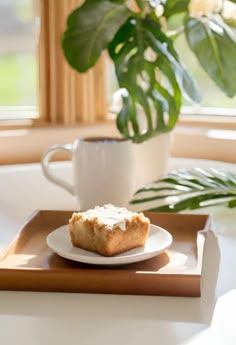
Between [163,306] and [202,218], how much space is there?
31cm

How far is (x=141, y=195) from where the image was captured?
1424 mm

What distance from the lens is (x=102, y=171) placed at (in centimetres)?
128

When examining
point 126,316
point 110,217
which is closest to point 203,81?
point 110,217

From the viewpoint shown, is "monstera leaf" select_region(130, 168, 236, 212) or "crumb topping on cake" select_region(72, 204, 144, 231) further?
"monstera leaf" select_region(130, 168, 236, 212)

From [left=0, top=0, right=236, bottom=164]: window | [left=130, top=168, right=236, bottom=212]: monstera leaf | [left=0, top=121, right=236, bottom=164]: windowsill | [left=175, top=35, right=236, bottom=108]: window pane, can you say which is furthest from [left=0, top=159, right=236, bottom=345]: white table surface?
[left=175, top=35, right=236, bottom=108]: window pane

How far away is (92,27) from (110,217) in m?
0.65

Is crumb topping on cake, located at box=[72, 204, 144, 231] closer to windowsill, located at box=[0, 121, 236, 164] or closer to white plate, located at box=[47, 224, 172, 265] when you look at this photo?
white plate, located at box=[47, 224, 172, 265]

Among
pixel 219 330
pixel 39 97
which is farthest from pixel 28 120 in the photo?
pixel 219 330

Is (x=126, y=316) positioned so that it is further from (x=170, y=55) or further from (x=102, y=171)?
(x=170, y=55)

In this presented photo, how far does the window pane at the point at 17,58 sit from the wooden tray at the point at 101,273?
110 cm

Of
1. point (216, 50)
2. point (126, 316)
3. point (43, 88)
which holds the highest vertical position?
point (216, 50)

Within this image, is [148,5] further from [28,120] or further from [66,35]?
[28,120]

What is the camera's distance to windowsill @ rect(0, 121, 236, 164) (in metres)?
1.80

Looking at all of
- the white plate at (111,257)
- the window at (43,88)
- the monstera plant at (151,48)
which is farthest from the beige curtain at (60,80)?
the white plate at (111,257)
